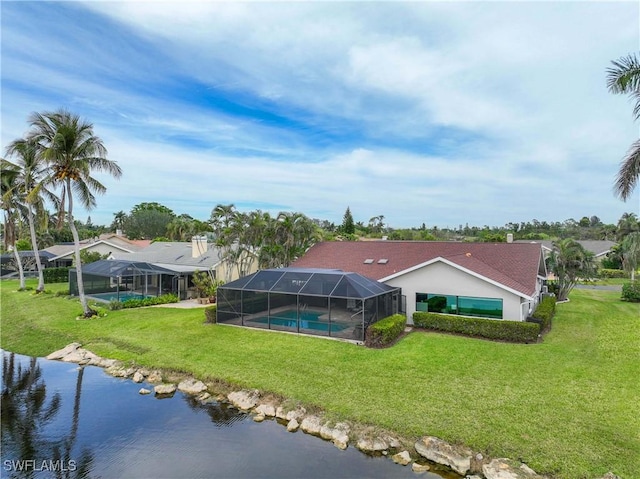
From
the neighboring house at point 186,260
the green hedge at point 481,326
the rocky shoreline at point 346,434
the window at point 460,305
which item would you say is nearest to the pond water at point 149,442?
the rocky shoreline at point 346,434

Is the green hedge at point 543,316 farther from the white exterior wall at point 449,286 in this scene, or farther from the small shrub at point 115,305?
the small shrub at point 115,305

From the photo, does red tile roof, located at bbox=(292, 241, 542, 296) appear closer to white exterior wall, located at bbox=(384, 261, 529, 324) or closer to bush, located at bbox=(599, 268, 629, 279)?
white exterior wall, located at bbox=(384, 261, 529, 324)

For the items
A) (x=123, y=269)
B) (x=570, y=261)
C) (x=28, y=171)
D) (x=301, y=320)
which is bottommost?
(x=301, y=320)

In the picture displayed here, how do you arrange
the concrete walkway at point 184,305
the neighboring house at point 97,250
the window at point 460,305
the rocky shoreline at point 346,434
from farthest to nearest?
the neighboring house at point 97,250, the concrete walkway at point 184,305, the window at point 460,305, the rocky shoreline at point 346,434

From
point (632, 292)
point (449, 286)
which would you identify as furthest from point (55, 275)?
point (632, 292)

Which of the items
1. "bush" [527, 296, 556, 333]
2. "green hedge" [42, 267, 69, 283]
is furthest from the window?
"green hedge" [42, 267, 69, 283]

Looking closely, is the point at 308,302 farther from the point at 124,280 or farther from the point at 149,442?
the point at 124,280
